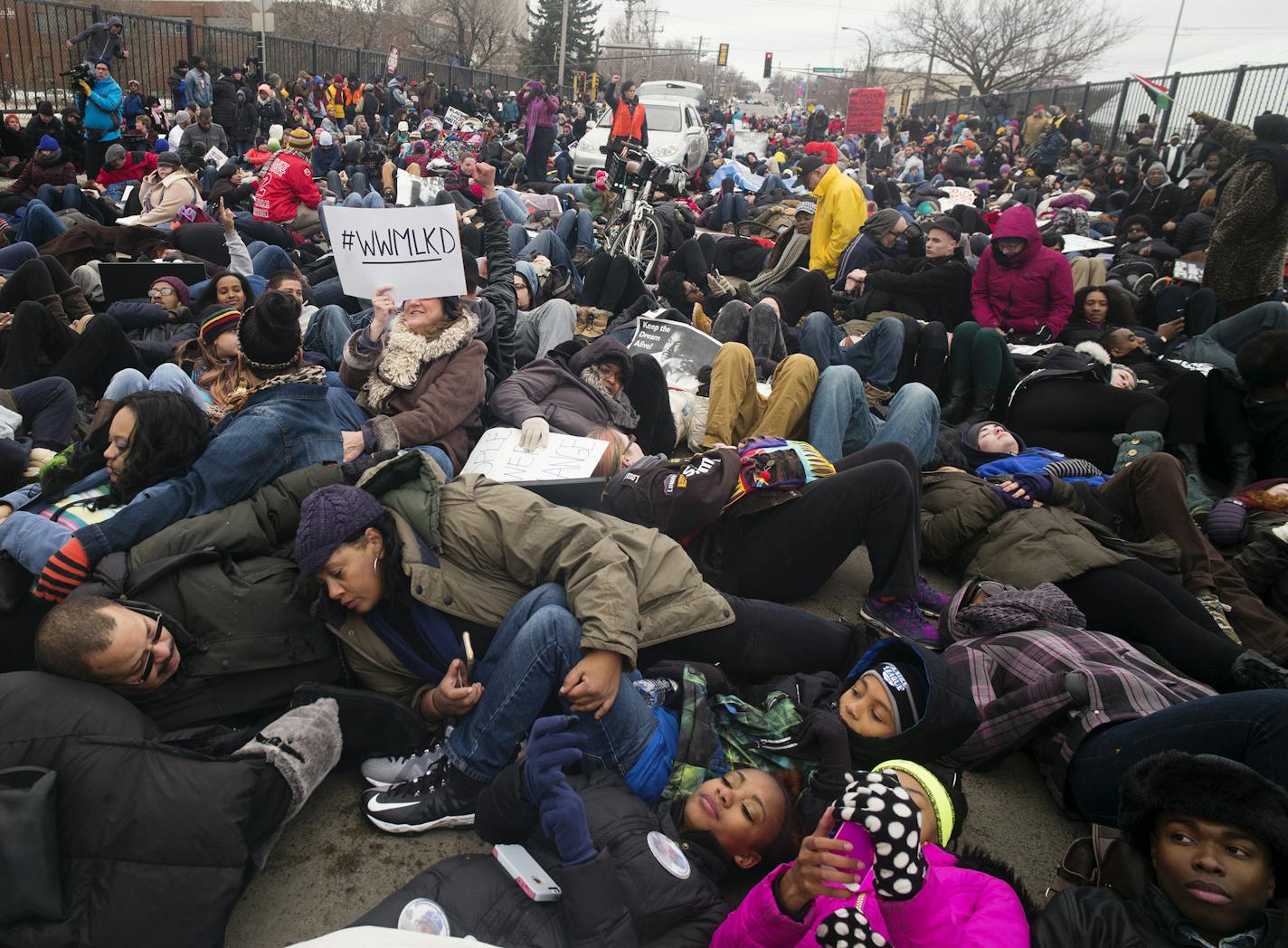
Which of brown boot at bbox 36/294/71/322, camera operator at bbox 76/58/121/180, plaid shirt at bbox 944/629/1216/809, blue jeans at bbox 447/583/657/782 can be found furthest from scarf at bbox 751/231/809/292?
camera operator at bbox 76/58/121/180

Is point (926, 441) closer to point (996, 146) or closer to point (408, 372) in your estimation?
point (408, 372)

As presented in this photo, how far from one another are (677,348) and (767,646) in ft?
11.1

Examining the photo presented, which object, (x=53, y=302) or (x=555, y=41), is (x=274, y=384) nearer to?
(x=53, y=302)

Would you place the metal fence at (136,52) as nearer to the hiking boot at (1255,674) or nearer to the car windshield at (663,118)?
the car windshield at (663,118)

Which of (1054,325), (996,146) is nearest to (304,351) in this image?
(1054,325)

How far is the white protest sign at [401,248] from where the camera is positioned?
448 centimetres

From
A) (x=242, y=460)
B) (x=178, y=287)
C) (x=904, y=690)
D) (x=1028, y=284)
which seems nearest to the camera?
(x=904, y=690)

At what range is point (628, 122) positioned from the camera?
54.7 ft

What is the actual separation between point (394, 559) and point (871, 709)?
63.6 inches

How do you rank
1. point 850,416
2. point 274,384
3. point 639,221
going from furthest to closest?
point 639,221
point 850,416
point 274,384

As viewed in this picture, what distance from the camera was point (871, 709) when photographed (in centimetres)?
261

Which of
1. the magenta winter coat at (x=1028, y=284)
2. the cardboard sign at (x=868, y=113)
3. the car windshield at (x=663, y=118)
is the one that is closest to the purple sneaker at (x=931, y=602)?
the magenta winter coat at (x=1028, y=284)

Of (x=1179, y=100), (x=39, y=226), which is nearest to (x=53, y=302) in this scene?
(x=39, y=226)

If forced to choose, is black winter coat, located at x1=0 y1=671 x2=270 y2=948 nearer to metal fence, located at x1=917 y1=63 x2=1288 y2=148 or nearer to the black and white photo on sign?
the black and white photo on sign
